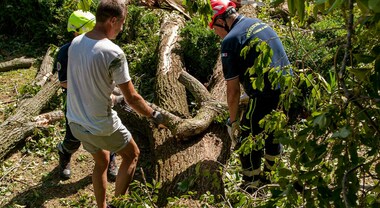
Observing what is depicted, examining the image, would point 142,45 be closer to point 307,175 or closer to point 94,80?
point 94,80

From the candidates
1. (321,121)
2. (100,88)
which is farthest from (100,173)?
(321,121)

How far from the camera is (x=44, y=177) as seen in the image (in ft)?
17.7

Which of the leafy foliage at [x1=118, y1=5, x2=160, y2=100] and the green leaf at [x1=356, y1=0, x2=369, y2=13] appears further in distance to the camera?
the leafy foliage at [x1=118, y1=5, x2=160, y2=100]

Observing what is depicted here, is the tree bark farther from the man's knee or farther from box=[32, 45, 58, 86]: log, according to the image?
box=[32, 45, 58, 86]: log

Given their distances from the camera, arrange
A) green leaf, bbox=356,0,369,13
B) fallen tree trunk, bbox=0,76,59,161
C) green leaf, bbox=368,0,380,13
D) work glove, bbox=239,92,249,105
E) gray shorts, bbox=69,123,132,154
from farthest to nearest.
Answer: fallen tree trunk, bbox=0,76,59,161
work glove, bbox=239,92,249,105
gray shorts, bbox=69,123,132,154
green leaf, bbox=356,0,369,13
green leaf, bbox=368,0,380,13

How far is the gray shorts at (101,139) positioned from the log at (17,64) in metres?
4.38

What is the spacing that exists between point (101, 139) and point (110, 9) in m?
1.04

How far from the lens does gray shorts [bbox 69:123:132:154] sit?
13.0 feet

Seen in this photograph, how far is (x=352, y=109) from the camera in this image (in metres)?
1.84

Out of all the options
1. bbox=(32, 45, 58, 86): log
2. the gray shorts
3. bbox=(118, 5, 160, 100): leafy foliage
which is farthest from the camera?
bbox=(32, 45, 58, 86): log

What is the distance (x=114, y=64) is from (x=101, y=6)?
16.8 inches

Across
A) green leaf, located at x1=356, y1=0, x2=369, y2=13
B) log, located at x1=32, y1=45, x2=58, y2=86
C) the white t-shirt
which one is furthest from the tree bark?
green leaf, located at x1=356, y1=0, x2=369, y2=13

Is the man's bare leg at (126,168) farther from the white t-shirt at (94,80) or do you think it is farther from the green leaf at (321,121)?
the green leaf at (321,121)

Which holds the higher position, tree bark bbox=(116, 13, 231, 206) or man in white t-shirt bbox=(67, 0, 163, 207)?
man in white t-shirt bbox=(67, 0, 163, 207)
